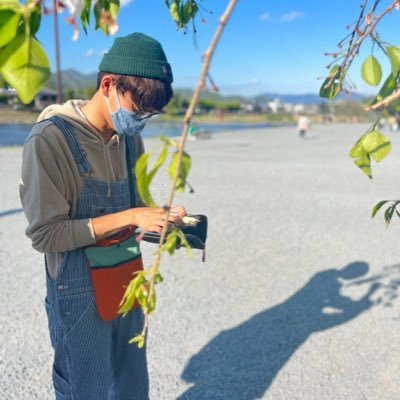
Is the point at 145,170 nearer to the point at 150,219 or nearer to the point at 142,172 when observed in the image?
the point at 142,172

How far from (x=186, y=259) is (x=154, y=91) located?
131 inches

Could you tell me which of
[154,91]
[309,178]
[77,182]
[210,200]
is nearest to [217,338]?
[77,182]

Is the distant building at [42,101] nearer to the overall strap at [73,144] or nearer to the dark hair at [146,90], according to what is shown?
the overall strap at [73,144]

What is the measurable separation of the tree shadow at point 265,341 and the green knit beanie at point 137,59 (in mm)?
1930

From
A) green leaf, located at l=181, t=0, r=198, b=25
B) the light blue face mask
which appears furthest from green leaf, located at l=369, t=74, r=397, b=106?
the light blue face mask

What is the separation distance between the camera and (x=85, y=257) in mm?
1597

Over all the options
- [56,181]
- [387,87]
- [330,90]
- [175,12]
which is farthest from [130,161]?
[387,87]

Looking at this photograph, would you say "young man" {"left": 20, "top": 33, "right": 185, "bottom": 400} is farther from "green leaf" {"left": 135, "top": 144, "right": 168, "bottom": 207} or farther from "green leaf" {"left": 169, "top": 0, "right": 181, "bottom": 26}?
"green leaf" {"left": 135, "top": 144, "right": 168, "bottom": 207}

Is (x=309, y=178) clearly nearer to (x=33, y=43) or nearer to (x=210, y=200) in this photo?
(x=210, y=200)

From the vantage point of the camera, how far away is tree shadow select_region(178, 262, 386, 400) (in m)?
2.64

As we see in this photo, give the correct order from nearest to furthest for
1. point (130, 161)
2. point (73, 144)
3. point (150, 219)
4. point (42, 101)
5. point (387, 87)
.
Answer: point (387, 87)
point (150, 219)
point (73, 144)
point (130, 161)
point (42, 101)

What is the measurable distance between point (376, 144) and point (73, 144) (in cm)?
95

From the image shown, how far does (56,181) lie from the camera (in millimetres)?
1416

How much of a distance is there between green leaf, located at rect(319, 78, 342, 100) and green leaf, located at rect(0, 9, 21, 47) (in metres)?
0.80
